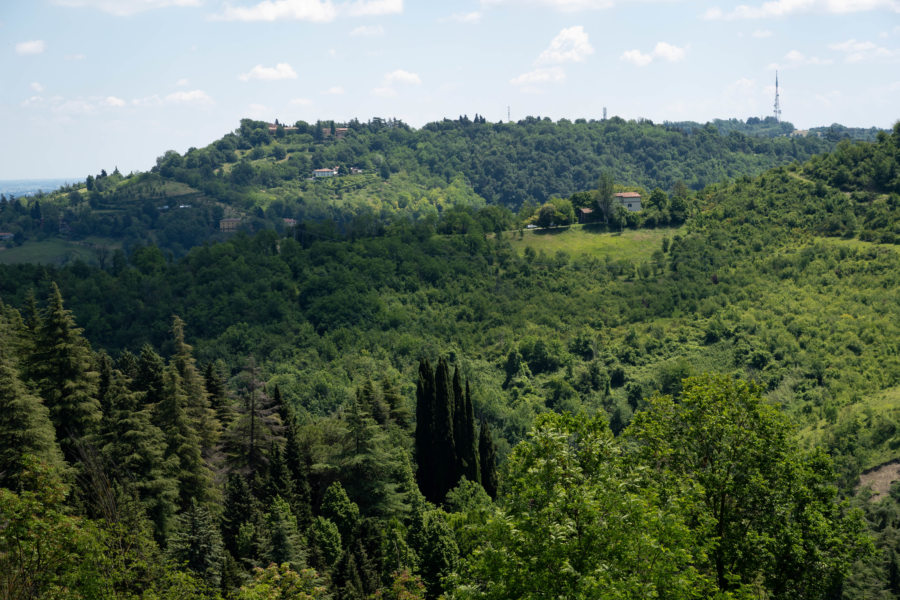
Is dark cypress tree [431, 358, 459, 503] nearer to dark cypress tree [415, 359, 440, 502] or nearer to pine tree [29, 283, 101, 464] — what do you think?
dark cypress tree [415, 359, 440, 502]

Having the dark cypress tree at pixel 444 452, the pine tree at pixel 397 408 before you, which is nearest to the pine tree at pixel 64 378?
the dark cypress tree at pixel 444 452

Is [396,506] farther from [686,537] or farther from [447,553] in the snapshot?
[686,537]

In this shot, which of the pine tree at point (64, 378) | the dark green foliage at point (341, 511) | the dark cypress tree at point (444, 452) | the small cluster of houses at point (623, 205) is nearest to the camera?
the pine tree at point (64, 378)

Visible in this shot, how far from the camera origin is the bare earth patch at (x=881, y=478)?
54.6 meters

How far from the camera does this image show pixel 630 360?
90.4 metres

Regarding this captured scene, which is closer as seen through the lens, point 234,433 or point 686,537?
point 686,537

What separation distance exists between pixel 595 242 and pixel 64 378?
283ft

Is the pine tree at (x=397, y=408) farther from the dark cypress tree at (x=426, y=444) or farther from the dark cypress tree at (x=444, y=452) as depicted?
the dark cypress tree at (x=444, y=452)

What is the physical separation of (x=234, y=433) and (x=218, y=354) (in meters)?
50.5

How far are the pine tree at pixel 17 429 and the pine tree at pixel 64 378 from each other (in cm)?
375

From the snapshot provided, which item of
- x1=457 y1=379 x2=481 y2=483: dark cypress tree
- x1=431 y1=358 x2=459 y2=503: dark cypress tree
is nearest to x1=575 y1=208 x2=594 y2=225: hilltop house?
x1=457 y1=379 x2=481 y2=483: dark cypress tree

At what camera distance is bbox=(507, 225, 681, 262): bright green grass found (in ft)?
360

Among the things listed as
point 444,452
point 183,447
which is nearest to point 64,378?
point 183,447

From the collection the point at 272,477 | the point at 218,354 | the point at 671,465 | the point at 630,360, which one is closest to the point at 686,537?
the point at 671,465
